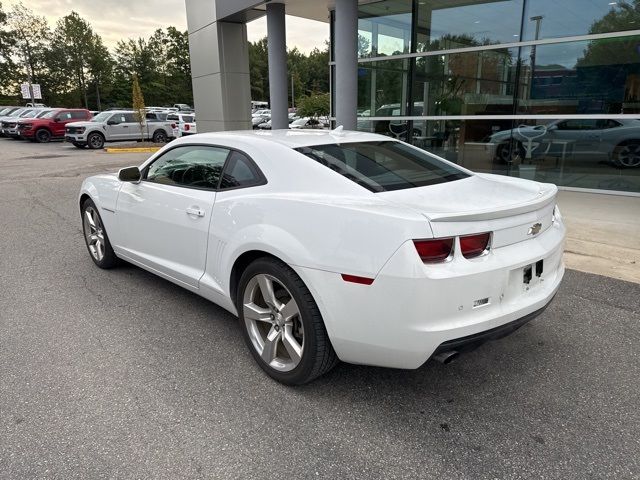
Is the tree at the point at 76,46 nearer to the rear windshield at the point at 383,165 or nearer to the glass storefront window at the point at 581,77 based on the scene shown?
the glass storefront window at the point at 581,77

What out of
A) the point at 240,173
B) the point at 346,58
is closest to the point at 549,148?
the point at 346,58

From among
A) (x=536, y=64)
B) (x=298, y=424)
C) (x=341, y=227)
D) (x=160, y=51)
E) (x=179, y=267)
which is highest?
(x=160, y=51)

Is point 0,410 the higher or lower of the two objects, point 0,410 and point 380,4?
the lower

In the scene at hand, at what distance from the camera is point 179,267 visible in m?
3.65

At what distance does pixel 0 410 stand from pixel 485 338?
8.78ft

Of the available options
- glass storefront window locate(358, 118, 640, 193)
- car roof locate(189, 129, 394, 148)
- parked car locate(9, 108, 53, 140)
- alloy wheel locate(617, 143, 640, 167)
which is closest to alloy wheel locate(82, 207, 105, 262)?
car roof locate(189, 129, 394, 148)

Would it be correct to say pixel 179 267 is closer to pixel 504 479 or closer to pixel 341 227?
pixel 341 227

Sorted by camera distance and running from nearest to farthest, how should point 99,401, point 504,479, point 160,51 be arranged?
point 504,479, point 99,401, point 160,51

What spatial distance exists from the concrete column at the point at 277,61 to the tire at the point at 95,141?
13541 mm

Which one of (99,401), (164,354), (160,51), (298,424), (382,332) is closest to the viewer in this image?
(382,332)

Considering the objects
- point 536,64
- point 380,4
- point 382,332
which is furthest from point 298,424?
point 380,4

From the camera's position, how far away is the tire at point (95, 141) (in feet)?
71.9

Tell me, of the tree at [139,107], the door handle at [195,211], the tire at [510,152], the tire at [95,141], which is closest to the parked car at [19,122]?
the tire at [95,141]

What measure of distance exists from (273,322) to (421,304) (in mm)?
1050
